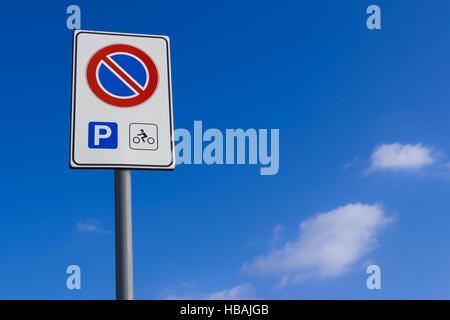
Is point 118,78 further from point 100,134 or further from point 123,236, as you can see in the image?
point 123,236

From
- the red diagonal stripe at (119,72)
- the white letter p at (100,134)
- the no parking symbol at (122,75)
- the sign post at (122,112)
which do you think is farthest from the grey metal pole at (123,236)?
the red diagonal stripe at (119,72)

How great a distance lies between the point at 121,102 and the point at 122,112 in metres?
0.08

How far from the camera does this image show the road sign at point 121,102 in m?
3.11

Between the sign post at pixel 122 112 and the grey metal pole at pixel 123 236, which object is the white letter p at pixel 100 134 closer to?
the sign post at pixel 122 112

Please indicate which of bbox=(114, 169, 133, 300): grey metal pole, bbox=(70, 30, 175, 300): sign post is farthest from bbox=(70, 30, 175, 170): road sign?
bbox=(114, 169, 133, 300): grey metal pole

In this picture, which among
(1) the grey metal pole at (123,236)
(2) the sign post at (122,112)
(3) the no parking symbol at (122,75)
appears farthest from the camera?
(3) the no parking symbol at (122,75)

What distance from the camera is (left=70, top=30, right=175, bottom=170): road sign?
3107 millimetres

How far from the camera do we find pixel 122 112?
3221 millimetres

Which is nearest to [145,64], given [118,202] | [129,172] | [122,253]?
[129,172]

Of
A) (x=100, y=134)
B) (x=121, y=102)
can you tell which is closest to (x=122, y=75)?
(x=121, y=102)

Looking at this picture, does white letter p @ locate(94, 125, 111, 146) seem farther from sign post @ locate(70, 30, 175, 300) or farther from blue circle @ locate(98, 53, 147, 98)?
blue circle @ locate(98, 53, 147, 98)

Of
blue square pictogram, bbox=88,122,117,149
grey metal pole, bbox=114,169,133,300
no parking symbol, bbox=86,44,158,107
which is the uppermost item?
no parking symbol, bbox=86,44,158,107
